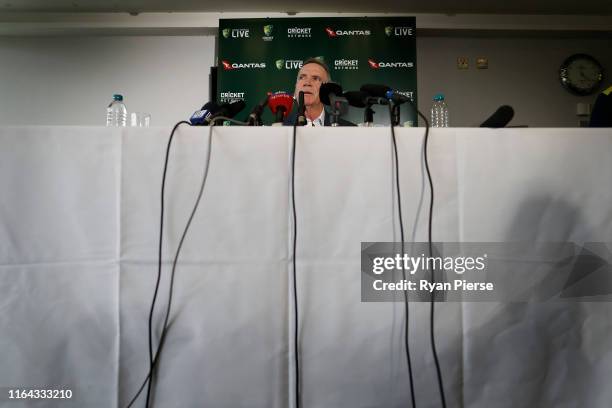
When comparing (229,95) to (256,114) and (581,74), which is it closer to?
(256,114)

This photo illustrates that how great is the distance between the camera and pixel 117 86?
9.29 feet

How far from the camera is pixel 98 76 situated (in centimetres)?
285

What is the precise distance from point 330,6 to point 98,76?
1944 millimetres

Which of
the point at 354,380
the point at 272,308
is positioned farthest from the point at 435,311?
the point at 272,308

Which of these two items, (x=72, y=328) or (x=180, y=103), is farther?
(x=180, y=103)

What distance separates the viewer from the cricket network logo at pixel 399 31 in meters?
2.66

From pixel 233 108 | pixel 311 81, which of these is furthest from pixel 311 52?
pixel 233 108

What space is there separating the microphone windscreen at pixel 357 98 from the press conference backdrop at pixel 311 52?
1617mm

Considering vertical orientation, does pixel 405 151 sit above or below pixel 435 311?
above

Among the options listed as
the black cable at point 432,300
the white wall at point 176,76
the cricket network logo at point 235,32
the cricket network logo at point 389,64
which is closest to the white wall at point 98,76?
the white wall at point 176,76

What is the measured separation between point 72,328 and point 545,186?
1280mm

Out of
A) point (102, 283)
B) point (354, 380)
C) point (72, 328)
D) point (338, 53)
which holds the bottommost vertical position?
point (354, 380)

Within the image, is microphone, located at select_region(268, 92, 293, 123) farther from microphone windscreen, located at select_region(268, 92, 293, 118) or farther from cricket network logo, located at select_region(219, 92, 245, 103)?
cricket network logo, located at select_region(219, 92, 245, 103)

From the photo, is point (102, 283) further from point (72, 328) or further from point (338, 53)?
point (338, 53)
